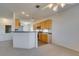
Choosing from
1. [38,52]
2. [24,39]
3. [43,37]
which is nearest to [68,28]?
[38,52]

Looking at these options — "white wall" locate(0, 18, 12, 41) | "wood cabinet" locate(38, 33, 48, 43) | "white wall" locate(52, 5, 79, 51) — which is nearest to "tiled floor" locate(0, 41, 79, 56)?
"white wall" locate(52, 5, 79, 51)

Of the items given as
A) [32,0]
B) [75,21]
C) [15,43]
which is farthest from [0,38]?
[32,0]

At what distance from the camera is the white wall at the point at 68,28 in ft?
18.4

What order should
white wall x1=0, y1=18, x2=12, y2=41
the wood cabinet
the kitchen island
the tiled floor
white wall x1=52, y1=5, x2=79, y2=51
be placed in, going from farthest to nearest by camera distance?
white wall x1=0, y1=18, x2=12, y2=41 → the wood cabinet → the kitchen island → white wall x1=52, y1=5, x2=79, y2=51 → the tiled floor

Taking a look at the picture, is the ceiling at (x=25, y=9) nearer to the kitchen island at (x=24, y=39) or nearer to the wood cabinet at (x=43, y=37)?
the kitchen island at (x=24, y=39)

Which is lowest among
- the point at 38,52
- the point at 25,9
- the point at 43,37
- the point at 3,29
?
the point at 38,52

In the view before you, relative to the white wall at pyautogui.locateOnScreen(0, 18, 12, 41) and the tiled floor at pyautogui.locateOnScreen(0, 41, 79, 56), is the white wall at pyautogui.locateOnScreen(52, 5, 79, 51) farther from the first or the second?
the white wall at pyautogui.locateOnScreen(0, 18, 12, 41)

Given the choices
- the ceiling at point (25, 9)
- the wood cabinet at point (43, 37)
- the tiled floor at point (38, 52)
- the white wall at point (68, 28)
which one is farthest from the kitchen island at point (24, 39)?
the wood cabinet at point (43, 37)

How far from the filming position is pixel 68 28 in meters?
6.30

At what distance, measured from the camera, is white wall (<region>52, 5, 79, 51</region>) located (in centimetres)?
561

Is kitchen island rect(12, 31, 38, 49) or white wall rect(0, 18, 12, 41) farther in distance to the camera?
white wall rect(0, 18, 12, 41)

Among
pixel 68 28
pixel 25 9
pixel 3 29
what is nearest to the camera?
pixel 68 28

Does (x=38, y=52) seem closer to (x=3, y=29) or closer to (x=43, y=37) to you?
(x=43, y=37)

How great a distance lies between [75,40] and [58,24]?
2.23 metres
